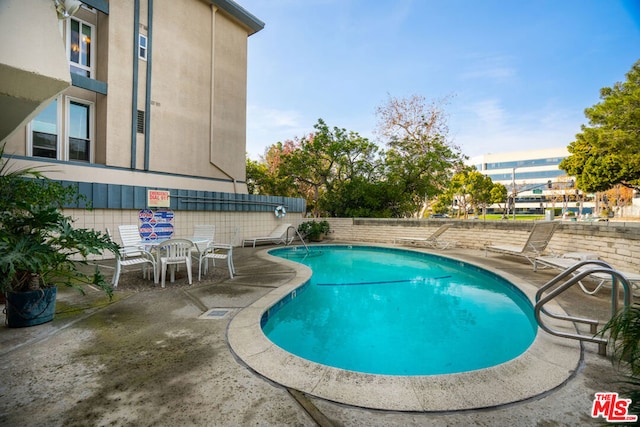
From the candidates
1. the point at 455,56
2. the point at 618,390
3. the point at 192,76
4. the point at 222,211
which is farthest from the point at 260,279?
the point at 455,56

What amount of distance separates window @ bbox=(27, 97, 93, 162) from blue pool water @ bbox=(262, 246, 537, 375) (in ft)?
26.0

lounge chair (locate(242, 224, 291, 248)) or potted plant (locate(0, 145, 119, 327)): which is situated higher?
potted plant (locate(0, 145, 119, 327))

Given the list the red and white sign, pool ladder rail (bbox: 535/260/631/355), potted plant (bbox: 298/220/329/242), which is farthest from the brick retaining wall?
the red and white sign

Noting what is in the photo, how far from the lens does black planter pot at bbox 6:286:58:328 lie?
2.91m

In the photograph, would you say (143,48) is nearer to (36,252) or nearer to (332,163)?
(332,163)

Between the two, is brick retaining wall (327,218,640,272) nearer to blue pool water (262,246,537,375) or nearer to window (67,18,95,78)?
blue pool water (262,246,537,375)

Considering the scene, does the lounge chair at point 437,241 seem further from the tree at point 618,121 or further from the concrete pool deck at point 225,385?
the concrete pool deck at point 225,385

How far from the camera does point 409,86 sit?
1673 centimetres

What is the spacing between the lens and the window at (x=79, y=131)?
8.20 m

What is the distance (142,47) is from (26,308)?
30.9 ft

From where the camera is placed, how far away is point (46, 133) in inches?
304

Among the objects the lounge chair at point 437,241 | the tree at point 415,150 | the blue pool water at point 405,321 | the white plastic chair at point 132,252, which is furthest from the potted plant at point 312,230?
the white plastic chair at point 132,252

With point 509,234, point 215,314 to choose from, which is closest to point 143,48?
point 215,314

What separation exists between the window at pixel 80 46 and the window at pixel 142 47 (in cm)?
120
